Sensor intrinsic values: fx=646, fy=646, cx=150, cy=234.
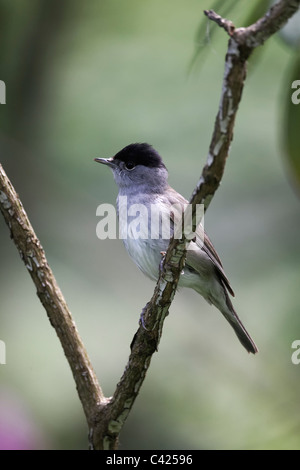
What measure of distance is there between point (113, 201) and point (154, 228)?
138 centimetres

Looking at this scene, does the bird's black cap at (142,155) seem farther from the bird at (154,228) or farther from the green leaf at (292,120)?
the green leaf at (292,120)

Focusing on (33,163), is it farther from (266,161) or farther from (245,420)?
(245,420)

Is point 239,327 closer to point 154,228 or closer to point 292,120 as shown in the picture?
point 154,228

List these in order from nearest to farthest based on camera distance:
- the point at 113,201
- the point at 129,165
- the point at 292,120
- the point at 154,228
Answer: the point at 292,120 → the point at 154,228 → the point at 129,165 → the point at 113,201

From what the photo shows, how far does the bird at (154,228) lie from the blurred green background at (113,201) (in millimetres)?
507

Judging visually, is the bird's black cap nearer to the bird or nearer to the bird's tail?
the bird

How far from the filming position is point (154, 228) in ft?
9.32

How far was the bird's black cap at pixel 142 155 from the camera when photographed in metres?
3.27

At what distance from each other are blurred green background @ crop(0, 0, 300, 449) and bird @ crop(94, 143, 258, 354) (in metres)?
0.51

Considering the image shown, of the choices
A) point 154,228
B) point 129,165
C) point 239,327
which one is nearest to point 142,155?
point 129,165

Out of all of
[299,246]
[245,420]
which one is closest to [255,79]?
[299,246]

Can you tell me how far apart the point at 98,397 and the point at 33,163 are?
7.40 feet

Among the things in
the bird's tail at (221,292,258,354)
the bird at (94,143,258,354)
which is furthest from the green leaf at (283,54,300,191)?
the bird's tail at (221,292,258,354)

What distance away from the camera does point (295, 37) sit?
1723 millimetres
